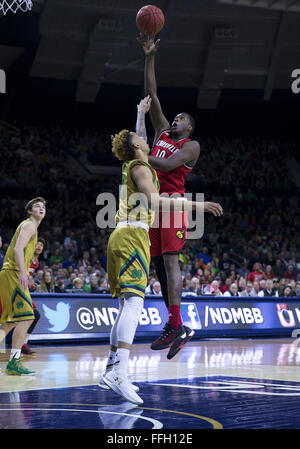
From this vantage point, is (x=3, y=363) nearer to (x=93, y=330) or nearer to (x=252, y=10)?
(x=93, y=330)

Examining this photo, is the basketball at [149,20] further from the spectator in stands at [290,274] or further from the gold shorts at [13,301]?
the spectator in stands at [290,274]

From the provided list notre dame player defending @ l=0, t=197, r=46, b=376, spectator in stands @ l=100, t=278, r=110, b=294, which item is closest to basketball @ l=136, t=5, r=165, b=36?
notre dame player defending @ l=0, t=197, r=46, b=376

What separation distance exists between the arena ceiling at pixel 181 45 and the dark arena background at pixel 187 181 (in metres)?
0.06

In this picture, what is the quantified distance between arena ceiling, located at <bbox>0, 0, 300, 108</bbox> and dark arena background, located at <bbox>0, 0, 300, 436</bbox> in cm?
6

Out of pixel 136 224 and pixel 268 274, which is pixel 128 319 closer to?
pixel 136 224

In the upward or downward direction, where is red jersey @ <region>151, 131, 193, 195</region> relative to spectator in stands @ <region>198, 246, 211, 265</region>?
downward

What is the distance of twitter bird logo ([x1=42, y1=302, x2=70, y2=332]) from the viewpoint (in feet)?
41.0

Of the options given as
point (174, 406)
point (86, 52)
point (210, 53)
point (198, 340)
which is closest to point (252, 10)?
point (210, 53)

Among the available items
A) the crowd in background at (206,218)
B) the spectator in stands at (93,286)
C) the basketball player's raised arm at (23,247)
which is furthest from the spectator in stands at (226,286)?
the basketball player's raised arm at (23,247)

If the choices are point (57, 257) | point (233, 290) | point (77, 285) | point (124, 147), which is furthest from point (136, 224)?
point (57, 257)

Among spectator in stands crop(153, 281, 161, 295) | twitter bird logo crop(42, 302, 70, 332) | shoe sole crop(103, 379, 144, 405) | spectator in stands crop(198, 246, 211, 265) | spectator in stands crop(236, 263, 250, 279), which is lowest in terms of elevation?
shoe sole crop(103, 379, 144, 405)

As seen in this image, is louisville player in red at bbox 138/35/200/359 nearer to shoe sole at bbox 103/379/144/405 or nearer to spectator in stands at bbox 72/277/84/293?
shoe sole at bbox 103/379/144/405

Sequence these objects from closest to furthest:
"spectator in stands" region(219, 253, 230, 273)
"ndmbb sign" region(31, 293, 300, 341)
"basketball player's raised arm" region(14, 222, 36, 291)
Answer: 1. "basketball player's raised arm" region(14, 222, 36, 291)
2. "ndmbb sign" region(31, 293, 300, 341)
3. "spectator in stands" region(219, 253, 230, 273)

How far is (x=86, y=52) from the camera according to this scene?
25031mm
